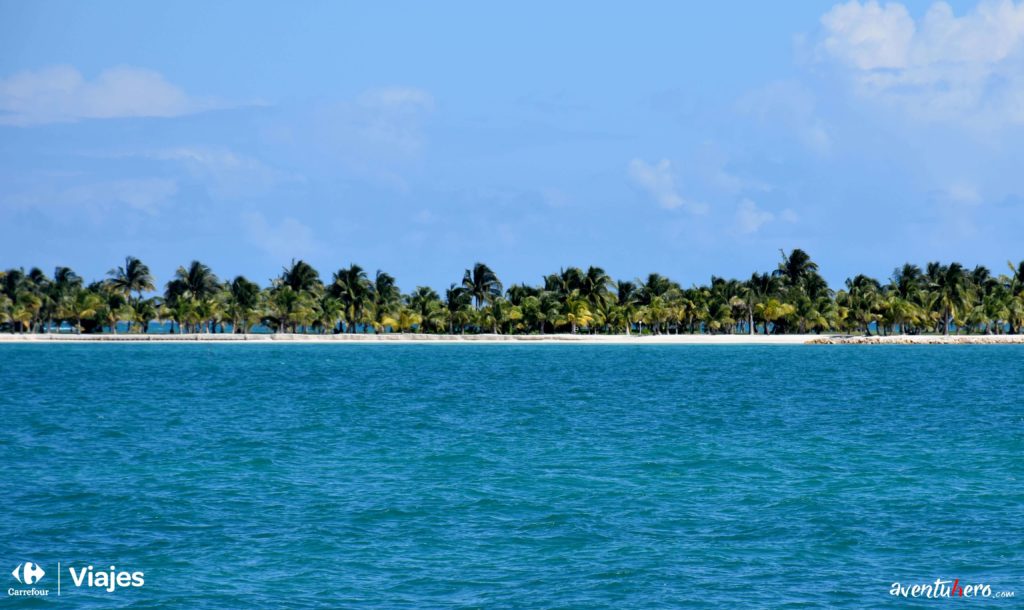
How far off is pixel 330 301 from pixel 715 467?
140510 mm

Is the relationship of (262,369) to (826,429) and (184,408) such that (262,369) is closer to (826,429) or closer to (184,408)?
(184,408)

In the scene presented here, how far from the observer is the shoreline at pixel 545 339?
166750 millimetres

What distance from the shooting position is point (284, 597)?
66.0 feet

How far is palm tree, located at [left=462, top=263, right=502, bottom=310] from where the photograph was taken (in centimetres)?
17550

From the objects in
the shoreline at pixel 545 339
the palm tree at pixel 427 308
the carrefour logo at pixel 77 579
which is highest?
the palm tree at pixel 427 308

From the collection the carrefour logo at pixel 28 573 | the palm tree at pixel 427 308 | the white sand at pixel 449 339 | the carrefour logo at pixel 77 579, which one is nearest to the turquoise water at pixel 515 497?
the carrefour logo at pixel 77 579

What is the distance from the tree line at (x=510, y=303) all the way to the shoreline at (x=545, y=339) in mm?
2738

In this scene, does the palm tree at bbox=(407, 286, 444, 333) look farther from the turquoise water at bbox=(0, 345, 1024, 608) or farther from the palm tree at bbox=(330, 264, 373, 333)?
the turquoise water at bbox=(0, 345, 1024, 608)

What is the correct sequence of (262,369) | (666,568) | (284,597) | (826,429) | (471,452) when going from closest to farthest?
(284,597)
(666,568)
(471,452)
(826,429)
(262,369)

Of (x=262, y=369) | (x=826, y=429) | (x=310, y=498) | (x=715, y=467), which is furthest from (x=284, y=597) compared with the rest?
(x=262, y=369)

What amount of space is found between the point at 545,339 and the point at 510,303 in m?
9.03

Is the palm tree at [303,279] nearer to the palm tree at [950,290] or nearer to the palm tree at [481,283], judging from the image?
the palm tree at [481,283]

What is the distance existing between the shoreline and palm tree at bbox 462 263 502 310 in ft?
22.9

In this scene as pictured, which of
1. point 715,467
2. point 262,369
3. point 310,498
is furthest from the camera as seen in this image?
point 262,369
